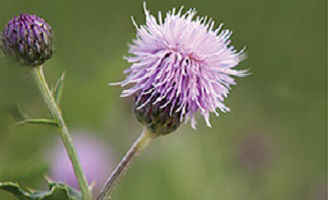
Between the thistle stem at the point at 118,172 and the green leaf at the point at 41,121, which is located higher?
the green leaf at the point at 41,121

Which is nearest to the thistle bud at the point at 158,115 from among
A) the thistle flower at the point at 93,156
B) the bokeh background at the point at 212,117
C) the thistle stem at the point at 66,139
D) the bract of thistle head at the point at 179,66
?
the bract of thistle head at the point at 179,66

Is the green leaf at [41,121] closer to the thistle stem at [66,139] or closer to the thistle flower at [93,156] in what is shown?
the thistle stem at [66,139]

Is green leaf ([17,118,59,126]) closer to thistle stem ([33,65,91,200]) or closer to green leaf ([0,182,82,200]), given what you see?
thistle stem ([33,65,91,200])

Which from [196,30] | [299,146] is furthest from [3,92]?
[299,146]

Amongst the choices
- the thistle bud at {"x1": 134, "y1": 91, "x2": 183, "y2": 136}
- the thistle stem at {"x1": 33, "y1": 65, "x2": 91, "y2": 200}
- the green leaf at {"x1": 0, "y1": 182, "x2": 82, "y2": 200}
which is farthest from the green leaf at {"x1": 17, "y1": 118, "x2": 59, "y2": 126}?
the thistle bud at {"x1": 134, "y1": 91, "x2": 183, "y2": 136}

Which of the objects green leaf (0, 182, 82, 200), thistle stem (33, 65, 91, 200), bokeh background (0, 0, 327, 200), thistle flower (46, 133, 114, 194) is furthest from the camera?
thistle flower (46, 133, 114, 194)

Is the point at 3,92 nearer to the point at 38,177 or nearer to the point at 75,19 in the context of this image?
the point at 38,177

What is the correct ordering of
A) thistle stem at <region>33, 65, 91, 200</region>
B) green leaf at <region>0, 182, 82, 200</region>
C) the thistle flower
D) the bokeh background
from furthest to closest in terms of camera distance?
the thistle flower, the bokeh background, thistle stem at <region>33, 65, 91, 200</region>, green leaf at <region>0, 182, 82, 200</region>
